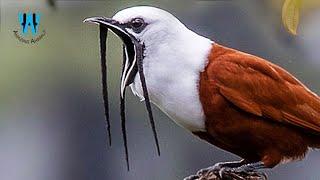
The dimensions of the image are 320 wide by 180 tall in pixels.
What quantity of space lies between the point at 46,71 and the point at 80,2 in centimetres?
16

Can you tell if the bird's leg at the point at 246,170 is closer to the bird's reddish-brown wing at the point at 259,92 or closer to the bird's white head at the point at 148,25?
the bird's reddish-brown wing at the point at 259,92

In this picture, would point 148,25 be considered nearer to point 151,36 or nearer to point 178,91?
point 151,36

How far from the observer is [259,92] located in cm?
105

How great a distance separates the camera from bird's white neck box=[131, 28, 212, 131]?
104 centimetres

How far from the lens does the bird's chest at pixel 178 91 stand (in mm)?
1035

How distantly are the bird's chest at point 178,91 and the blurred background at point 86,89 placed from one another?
0.58 ft

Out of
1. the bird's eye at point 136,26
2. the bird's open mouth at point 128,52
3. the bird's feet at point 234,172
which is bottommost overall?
the bird's feet at point 234,172

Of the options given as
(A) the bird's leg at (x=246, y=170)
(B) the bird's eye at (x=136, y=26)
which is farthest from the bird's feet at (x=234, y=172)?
(B) the bird's eye at (x=136, y=26)

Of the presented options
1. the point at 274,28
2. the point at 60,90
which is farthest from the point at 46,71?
the point at 274,28

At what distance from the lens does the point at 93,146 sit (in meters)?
1.26

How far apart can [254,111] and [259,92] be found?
Result: 35 mm

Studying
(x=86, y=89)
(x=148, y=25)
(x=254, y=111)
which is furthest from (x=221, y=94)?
(x=86, y=89)

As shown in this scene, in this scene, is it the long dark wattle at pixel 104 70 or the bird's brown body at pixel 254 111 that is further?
the long dark wattle at pixel 104 70

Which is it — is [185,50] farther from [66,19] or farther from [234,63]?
[66,19]
